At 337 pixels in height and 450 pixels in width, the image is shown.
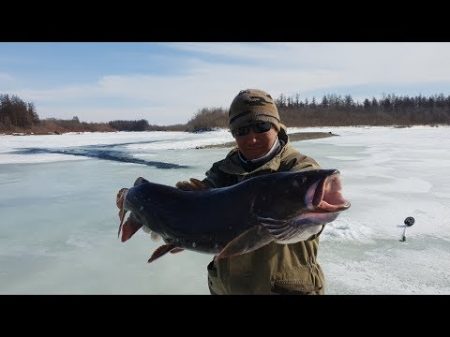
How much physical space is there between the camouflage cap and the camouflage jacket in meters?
0.12

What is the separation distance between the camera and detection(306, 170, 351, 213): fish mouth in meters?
1.41

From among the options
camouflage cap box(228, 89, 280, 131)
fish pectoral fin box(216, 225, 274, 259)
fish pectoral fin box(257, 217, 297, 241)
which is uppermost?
camouflage cap box(228, 89, 280, 131)

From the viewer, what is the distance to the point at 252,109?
1.69 metres

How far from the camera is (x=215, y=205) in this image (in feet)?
5.44

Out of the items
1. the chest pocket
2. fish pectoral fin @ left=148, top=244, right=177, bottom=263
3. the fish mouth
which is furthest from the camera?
fish pectoral fin @ left=148, top=244, right=177, bottom=263

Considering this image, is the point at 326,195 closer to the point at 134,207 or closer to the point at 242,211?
the point at 242,211

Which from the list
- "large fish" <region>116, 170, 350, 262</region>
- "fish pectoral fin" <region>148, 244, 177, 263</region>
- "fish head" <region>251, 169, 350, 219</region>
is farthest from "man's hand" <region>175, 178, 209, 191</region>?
"fish head" <region>251, 169, 350, 219</region>

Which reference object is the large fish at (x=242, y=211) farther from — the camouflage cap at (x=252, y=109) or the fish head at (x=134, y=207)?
the camouflage cap at (x=252, y=109)

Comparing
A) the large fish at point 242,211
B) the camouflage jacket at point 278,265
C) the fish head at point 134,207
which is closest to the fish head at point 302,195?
the large fish at point 242,211

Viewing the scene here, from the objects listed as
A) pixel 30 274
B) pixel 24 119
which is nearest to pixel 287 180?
pixel 30 274

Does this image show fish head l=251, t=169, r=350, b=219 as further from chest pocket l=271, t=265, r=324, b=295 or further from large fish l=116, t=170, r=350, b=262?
chest pocket l=271, t=265, r=324, b=295

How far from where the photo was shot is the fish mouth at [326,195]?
141 cm

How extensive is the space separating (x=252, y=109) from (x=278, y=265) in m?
0.63
